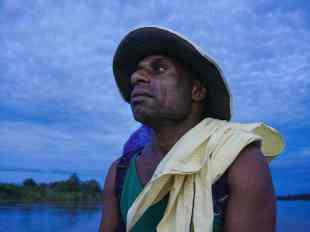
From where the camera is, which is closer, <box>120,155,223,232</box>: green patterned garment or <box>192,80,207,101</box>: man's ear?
<box>120,155,223,232</box>: green patterned garment

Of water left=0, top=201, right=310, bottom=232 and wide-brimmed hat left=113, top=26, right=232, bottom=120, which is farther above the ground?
wide-brimmed hat left=113, top=26, right=232, bottom=120

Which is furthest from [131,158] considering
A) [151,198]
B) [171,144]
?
[151,198]

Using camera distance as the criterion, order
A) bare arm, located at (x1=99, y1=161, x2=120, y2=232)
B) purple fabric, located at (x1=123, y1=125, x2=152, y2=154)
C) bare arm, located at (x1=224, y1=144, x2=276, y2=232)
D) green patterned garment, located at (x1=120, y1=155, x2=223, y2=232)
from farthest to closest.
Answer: purple fabric, located at (x1=123, y1=125, x2=152, y2=154)
bare arm, located at (x1=99, y1=161, x2=120, y2=232)
green patterned garment, located at (x1=120, y1=155, x2=223, y2=232)
bare arm, located at (x1=224, y1=144, x2=276, y2=232)

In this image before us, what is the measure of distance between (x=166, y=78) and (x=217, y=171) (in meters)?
0.69

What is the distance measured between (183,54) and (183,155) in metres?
0.65

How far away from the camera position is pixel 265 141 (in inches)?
104

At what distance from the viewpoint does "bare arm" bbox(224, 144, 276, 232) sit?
6.59ft

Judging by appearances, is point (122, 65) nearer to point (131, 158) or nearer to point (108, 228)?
point (131, 158)

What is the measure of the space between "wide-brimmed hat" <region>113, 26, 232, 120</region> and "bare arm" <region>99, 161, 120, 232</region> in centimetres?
79

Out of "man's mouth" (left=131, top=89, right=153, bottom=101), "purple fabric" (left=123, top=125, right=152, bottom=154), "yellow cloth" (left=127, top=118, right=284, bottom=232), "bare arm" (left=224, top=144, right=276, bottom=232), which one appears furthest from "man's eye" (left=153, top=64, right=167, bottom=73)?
"purple fabric" (left=123, top=125, right=152, bottom=154)

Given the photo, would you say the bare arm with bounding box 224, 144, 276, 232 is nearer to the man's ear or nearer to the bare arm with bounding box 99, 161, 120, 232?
the man's ear

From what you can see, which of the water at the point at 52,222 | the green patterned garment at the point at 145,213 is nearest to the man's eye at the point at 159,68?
the green patterned garment at the point at 145,213

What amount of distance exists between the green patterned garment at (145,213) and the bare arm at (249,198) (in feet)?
0.33

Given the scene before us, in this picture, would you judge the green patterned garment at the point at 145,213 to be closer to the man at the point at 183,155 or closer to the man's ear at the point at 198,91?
the man at the point at 183,155
